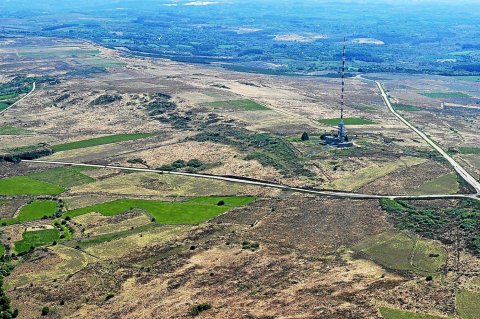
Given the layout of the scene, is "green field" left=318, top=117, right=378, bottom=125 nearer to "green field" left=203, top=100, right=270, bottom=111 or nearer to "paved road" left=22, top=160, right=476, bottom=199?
"green field" left=203, top=100, right=270, bottom=111

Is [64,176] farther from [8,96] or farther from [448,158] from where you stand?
[8,96]

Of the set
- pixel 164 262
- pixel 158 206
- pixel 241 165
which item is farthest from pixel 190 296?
pixel 241 165

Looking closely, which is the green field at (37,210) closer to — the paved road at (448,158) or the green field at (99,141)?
the green field at (99,141)

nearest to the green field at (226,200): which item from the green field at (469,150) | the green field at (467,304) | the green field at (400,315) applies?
the green field at (400,315)

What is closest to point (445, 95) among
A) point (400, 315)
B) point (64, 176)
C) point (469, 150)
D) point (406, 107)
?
point (406, 107)

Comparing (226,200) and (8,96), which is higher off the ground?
(8,96)

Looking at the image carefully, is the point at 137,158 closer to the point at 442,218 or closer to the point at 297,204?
the point at 297,204
